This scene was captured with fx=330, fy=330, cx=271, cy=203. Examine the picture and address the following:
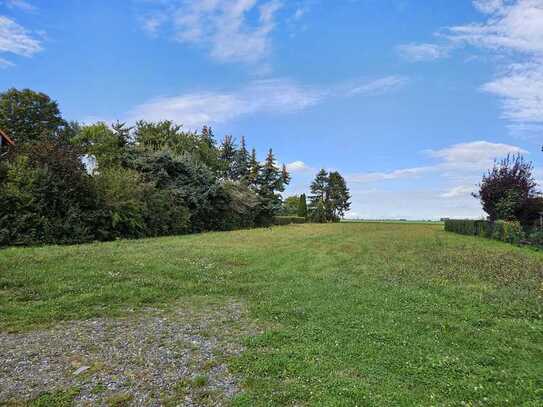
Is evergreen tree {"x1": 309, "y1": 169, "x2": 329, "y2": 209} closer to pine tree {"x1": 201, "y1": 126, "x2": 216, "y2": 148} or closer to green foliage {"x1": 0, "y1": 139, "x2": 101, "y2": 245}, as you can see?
pine tree {"x1": 201, "y1": 126, "x2": 216, "y2": 148}

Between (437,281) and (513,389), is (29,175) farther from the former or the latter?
(513,389)

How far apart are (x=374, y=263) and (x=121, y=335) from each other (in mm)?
9299

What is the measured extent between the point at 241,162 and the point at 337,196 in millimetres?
23362

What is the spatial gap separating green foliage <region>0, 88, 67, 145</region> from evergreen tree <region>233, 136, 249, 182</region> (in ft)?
72.3

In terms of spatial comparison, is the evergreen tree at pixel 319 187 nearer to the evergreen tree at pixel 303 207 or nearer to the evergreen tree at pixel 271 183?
the evergreen tree at pixel 303 207

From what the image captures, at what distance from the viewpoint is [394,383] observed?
12.4ft

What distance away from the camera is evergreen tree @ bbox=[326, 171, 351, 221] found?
62062 millimetres

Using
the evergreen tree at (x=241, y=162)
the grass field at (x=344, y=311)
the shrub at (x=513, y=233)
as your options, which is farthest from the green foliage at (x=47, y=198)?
the evergreen tree at (x=241, y=162)

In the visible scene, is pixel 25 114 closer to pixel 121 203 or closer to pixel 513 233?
pixel 121 203

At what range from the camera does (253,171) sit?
4575cm

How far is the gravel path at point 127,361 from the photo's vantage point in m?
3.54

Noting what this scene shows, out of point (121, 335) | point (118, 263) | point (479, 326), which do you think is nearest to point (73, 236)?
point (118, 263)

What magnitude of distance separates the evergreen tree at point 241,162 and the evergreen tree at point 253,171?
0.82m

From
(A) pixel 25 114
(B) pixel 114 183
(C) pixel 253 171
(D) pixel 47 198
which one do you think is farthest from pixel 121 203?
(C) pixel 253 171
